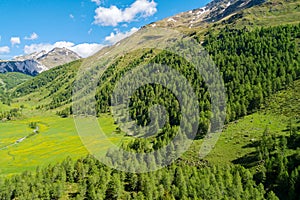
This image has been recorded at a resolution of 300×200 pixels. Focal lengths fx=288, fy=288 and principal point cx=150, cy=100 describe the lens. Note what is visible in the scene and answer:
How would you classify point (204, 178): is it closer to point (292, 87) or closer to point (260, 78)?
point (292, 87)

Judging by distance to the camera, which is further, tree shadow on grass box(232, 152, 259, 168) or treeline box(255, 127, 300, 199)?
tree shadow on grass box(232, 152, 259, 168)

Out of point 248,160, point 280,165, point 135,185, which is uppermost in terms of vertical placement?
point 280,165

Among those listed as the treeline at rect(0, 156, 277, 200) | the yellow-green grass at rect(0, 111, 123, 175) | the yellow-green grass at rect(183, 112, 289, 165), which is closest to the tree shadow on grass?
the yellow-green grass at rect(183, 112, 289, 165)

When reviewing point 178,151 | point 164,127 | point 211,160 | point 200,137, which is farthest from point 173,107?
point 211,160

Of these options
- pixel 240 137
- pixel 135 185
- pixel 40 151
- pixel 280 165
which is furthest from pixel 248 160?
pixel 40 151

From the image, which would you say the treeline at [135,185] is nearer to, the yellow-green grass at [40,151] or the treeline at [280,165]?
the treeline at [280,165]

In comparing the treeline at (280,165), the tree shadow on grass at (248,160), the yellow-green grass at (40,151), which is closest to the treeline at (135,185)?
the treeline at (280,165)

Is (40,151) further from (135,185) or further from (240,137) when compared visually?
(240,137)

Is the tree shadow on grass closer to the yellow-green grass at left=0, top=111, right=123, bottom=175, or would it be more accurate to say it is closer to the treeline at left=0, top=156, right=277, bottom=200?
the treeline at left=0, top=156, right=277, bottom=200
